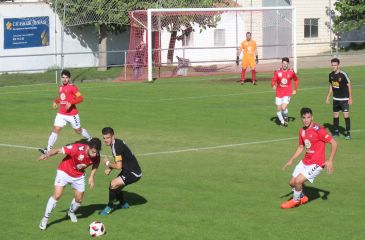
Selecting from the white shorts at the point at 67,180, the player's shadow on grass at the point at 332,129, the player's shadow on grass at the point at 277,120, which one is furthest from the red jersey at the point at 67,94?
the white shorts at the point at 67,180

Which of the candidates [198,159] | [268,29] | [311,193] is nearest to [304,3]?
[268,29]

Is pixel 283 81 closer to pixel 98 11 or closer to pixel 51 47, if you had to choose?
pixel 98 11

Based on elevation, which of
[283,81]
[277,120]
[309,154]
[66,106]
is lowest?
[277,120]

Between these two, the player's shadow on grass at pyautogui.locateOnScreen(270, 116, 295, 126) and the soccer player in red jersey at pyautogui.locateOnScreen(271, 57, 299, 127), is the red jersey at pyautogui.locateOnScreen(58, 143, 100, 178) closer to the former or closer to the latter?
the soccer player in red jersey at pyautogui.locateOnScreen(271, 57, 299, 127)

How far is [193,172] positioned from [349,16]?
42.2 m

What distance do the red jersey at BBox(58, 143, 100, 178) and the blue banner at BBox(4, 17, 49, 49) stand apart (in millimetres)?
33045

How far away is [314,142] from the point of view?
16.0 metres

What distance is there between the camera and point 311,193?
57.6 feet

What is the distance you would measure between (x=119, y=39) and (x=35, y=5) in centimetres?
762

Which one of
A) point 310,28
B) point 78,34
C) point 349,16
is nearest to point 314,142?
point 78,34

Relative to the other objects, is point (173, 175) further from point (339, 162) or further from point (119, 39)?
point (119, 39)

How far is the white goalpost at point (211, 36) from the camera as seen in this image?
45188 millimetres

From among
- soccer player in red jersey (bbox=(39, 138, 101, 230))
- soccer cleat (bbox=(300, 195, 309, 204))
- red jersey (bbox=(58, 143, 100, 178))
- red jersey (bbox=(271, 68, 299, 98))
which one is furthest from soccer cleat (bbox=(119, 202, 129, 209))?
red jersey (bbox=(271, 68, 299, 98))

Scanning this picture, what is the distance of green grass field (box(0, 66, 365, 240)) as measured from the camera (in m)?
14.9
